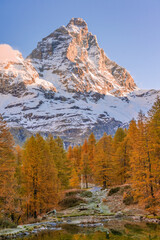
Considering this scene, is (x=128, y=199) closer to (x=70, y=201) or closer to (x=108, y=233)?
(x=70, y=201)

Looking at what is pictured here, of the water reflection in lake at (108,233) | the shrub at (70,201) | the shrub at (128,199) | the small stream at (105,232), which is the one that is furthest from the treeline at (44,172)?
the shrub at (70,201)

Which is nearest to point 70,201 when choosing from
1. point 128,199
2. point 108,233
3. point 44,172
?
point 128,199

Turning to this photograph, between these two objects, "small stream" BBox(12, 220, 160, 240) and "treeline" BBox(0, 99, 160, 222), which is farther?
"treeline" BBox(0, 99, 160, 222)

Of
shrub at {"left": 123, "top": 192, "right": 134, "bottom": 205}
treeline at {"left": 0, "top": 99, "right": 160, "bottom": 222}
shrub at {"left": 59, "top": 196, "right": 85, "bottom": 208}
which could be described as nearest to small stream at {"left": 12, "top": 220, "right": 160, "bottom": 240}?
treeline at {"left": 0, "top": 99, "right": 160, "bottom": 222}

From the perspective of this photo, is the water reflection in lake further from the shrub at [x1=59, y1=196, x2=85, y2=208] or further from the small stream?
the shrub at [x1=59, y1=196, x2=85, y2=208]

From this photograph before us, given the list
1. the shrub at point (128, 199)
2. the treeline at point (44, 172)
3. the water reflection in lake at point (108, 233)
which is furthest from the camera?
the shrub at point (128, 199)

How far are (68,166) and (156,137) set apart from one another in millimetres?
24379

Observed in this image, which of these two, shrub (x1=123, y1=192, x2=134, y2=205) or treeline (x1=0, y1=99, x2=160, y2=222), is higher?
treeline (x1=0, y1=99, x2=160, y2=222)

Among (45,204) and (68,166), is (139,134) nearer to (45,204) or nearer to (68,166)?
(45,204)

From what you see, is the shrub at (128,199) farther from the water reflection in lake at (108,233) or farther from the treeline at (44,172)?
the water reflection in lake at (108,233)

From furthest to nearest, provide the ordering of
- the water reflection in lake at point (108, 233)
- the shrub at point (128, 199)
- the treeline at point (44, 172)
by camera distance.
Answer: the shrub at point (128, 199), the treeline at point (44, 172), the water reflection in lake at point (108, 233)


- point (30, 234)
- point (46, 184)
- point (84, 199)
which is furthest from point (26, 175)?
point (84, 199)

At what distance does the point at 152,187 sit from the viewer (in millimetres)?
24188

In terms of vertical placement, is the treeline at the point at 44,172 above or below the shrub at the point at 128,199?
above
